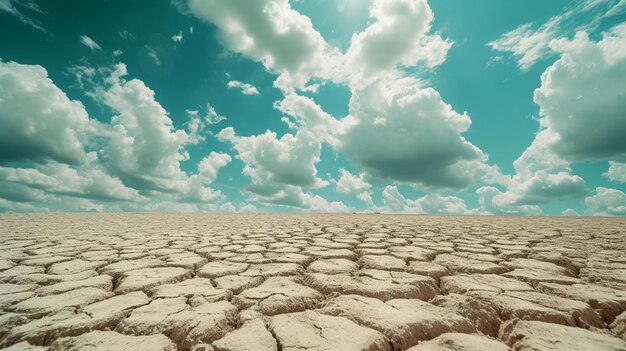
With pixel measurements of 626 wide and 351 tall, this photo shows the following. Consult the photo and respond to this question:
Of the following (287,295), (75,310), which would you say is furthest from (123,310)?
(287,295)

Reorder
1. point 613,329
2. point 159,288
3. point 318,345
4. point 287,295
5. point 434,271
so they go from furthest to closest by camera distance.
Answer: point 434,271 → point 159,288 → point 287,295 → point 613,329 → point 318,345

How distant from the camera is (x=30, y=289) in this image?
1482 millimetres

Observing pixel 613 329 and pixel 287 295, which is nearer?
pixel 613 329

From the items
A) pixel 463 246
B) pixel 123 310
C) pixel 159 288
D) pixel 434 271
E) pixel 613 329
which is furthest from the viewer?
pixel 463 246

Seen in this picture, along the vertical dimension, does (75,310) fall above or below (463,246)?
below

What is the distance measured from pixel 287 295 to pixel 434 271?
88 centimetres

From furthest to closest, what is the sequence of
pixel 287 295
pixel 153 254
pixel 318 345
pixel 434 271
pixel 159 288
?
pixel 153 254 → pixel 434 271 → pixel 159 288 → pixel 287 295 → pixel 318 345

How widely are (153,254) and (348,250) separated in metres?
1.53

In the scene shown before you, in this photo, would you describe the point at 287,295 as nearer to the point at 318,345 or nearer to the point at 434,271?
the point at 318,345

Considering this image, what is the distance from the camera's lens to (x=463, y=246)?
2602mm

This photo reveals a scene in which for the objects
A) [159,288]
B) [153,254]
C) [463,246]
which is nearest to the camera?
[159,288]

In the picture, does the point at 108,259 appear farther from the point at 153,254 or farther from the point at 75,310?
the point at 75,310

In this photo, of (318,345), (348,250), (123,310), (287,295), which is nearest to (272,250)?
(348,250)

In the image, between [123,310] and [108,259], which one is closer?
[123,310]
